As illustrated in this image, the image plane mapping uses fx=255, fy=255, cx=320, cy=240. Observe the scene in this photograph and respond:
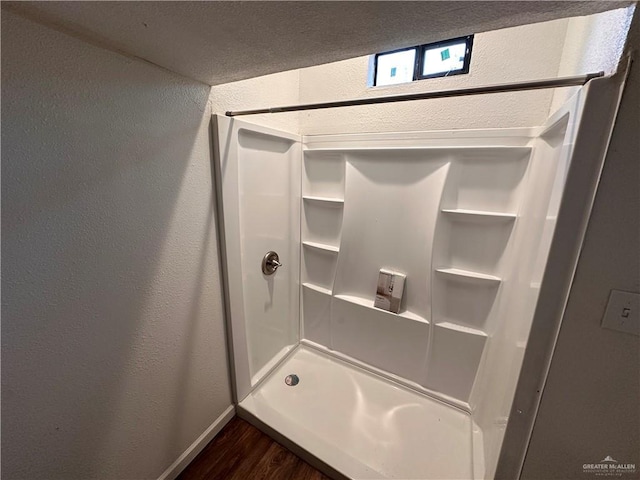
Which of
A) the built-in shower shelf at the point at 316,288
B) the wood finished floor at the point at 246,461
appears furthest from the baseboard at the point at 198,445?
the built-in shower shelf at the point at 316,288

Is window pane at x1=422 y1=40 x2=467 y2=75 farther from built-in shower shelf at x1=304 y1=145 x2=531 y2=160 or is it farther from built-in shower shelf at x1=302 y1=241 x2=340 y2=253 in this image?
built-in shower shelf at x1=302 y1=241 x2=340 y2=253

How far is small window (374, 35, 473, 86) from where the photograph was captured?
1.43 meters

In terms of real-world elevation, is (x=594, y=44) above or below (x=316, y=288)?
above

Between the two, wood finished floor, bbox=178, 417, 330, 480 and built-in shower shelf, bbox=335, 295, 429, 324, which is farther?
built-in shower shelf, bbox=335, 295, 429, 324

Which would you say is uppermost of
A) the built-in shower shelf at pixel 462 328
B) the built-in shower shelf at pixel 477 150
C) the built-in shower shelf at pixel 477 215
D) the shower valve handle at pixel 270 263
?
the built-in shower shelf at pixel 477 150

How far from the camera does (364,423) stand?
4.99 feet

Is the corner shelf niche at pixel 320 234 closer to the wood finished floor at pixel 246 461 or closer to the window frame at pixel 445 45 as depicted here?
the window frame at pixel 445 45

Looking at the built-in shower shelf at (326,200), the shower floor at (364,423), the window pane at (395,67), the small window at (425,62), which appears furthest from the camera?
the built-in shower shelf at (326,200)

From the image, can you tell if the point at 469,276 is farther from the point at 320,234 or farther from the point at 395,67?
the point at 395,67

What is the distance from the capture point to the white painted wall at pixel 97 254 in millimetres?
675

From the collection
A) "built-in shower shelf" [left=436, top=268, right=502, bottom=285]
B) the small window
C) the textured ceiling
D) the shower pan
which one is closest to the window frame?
the small window

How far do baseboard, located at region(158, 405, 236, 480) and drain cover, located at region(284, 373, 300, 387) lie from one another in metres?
0.38

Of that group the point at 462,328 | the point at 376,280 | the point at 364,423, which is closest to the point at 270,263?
the point at 376,280

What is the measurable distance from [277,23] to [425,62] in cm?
130
